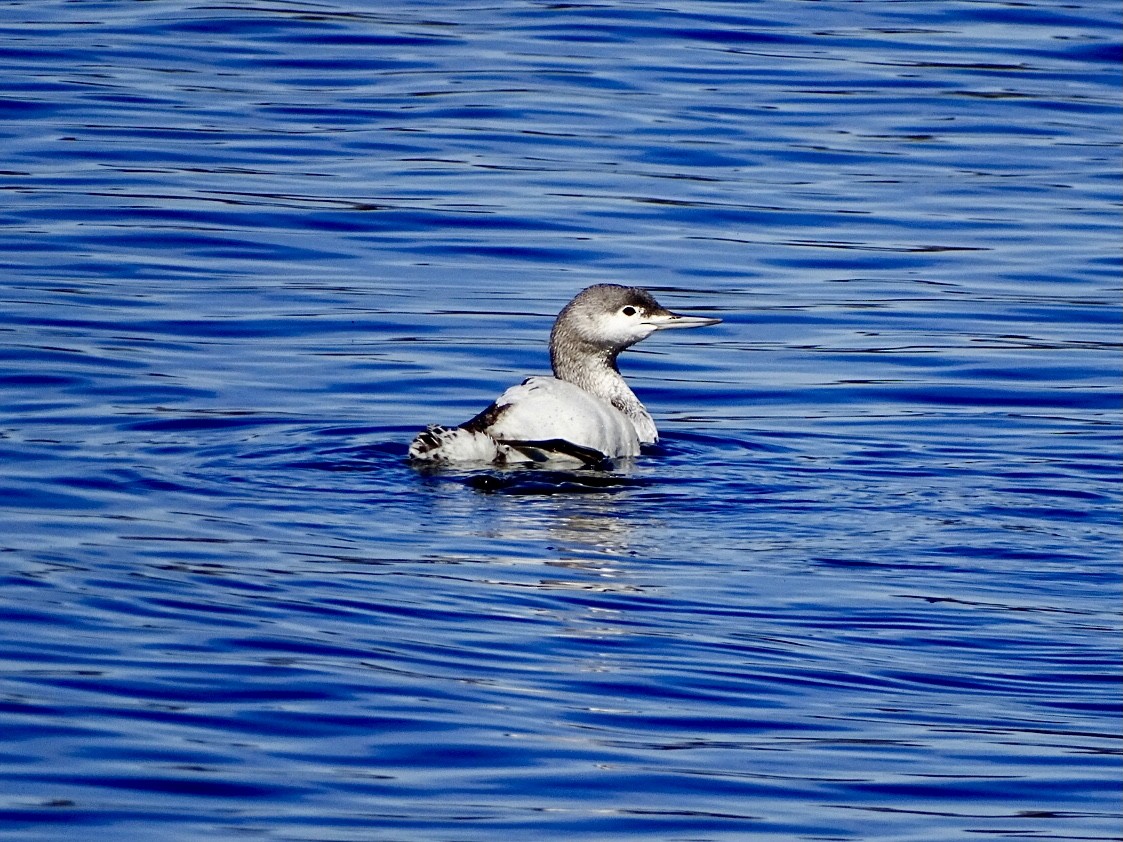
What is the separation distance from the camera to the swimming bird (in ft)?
32.9

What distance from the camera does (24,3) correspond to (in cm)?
2272

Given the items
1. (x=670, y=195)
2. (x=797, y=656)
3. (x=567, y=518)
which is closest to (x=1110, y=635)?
(x=797, y=656)

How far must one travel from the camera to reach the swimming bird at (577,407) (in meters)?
10.0

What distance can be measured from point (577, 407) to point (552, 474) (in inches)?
13.1

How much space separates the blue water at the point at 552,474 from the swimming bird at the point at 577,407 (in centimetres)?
16

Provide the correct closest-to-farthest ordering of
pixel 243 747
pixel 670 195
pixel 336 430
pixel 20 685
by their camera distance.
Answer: pixel 243 747
pixel 20 685
pixel 336 430
pixel 670 195

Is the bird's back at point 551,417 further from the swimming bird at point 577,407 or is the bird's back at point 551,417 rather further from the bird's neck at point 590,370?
the bird's neck at point 590,370

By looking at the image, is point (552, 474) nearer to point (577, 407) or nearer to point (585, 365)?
point (577, 407)

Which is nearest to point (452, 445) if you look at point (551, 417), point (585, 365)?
point (551, 417)

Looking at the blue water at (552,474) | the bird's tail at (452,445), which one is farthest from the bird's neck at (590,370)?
the bird's tail at (452,445)

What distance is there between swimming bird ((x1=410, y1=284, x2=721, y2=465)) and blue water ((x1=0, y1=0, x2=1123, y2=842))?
157 millimetres

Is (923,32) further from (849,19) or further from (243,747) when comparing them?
(243,747)

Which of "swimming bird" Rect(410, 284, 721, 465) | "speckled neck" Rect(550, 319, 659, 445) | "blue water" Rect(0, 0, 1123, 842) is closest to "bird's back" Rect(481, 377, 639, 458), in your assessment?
"swimming bird" Rect(410, 284, 721, 465)

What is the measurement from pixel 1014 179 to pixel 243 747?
12.7 m
